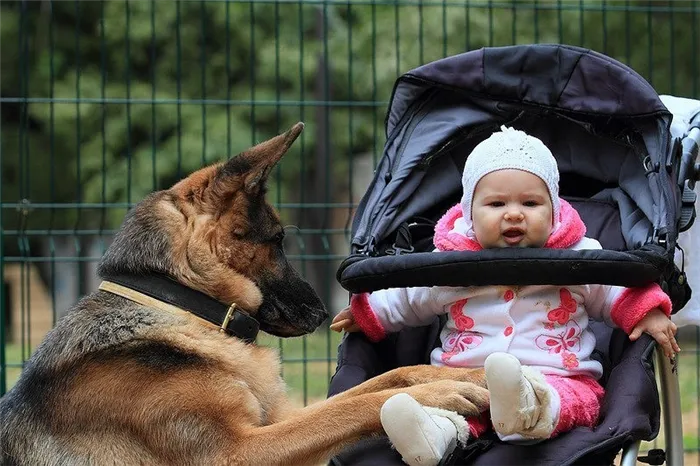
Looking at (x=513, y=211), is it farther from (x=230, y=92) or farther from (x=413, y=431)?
(x=230, y=92)

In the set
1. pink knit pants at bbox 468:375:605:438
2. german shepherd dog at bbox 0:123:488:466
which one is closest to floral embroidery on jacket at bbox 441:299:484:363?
german shepherd dog at bbox 0:123:488:466

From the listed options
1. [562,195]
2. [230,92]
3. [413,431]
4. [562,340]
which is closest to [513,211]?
[562,340]

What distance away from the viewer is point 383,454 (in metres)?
3.35

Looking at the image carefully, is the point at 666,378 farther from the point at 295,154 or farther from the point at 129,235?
the point at 295,154

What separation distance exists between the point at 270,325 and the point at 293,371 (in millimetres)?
3929

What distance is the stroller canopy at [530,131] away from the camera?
4.04m

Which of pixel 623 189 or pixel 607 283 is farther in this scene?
pixel 623 189

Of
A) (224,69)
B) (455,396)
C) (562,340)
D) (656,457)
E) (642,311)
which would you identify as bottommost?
(656,457)

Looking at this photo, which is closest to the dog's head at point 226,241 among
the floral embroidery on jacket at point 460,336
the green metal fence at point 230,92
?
the floral embroidery on jacket at point 460,336

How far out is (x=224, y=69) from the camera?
14.6m

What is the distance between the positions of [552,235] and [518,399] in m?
0.84

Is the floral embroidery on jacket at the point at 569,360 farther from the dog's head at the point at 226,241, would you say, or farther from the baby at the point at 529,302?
the dog's head at the point at 226,241

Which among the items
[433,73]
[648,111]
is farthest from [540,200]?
[433,73]

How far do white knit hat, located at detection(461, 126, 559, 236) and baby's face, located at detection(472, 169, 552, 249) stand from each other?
0.9 inches
